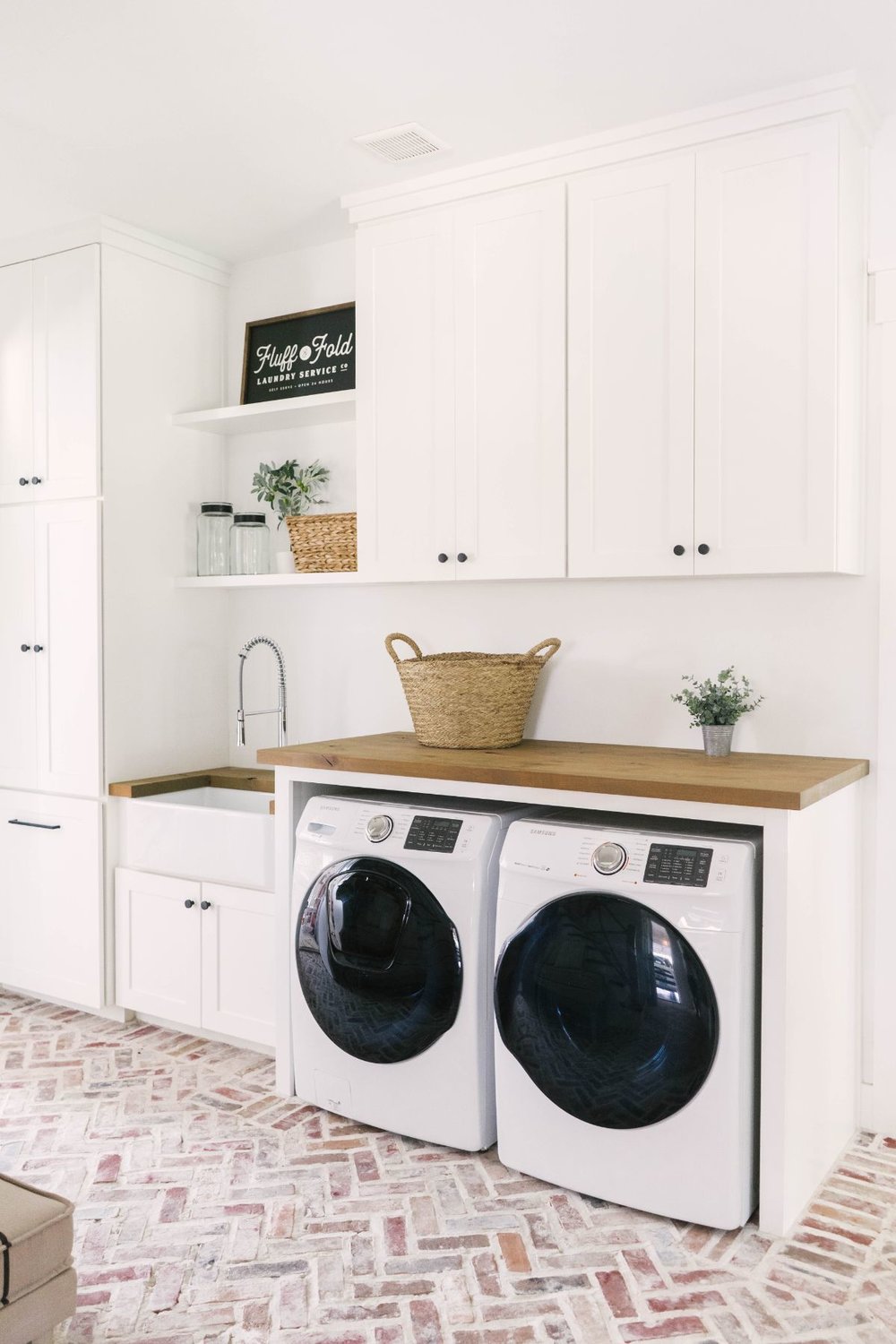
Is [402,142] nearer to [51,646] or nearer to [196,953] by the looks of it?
[51,646]

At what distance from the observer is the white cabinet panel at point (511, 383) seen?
290 centimetres

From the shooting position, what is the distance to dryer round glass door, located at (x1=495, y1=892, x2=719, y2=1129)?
220cm

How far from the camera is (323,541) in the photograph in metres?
3.41

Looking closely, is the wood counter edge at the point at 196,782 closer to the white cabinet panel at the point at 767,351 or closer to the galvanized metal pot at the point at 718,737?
the galvanized metal pot at the point at 718,737

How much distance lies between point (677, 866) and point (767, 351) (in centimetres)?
129

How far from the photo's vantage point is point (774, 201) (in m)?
2.59

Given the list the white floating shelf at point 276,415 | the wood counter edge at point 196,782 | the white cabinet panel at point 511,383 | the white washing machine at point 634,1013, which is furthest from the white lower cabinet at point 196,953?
the white floating shelf at point 276,415

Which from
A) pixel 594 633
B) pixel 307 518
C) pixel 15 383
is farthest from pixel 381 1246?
pixel 15 383

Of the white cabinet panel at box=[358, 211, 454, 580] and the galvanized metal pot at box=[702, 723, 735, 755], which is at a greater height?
the white cabinet panel at box=[358, 211, 454, 580]

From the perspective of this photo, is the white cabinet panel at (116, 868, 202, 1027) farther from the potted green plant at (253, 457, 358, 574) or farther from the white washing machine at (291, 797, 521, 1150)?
the potted green plant at (253, 457, 358, 574)

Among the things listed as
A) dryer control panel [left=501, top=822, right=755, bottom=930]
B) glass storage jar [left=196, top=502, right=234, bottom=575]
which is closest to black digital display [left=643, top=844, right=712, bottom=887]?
dryer control panel [left=501, top=822, right=755, bottom=930]

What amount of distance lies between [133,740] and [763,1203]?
2.35 m

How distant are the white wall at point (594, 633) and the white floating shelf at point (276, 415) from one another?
0.08 meters

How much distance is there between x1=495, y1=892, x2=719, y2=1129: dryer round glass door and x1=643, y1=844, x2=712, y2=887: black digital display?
3.0 inches
